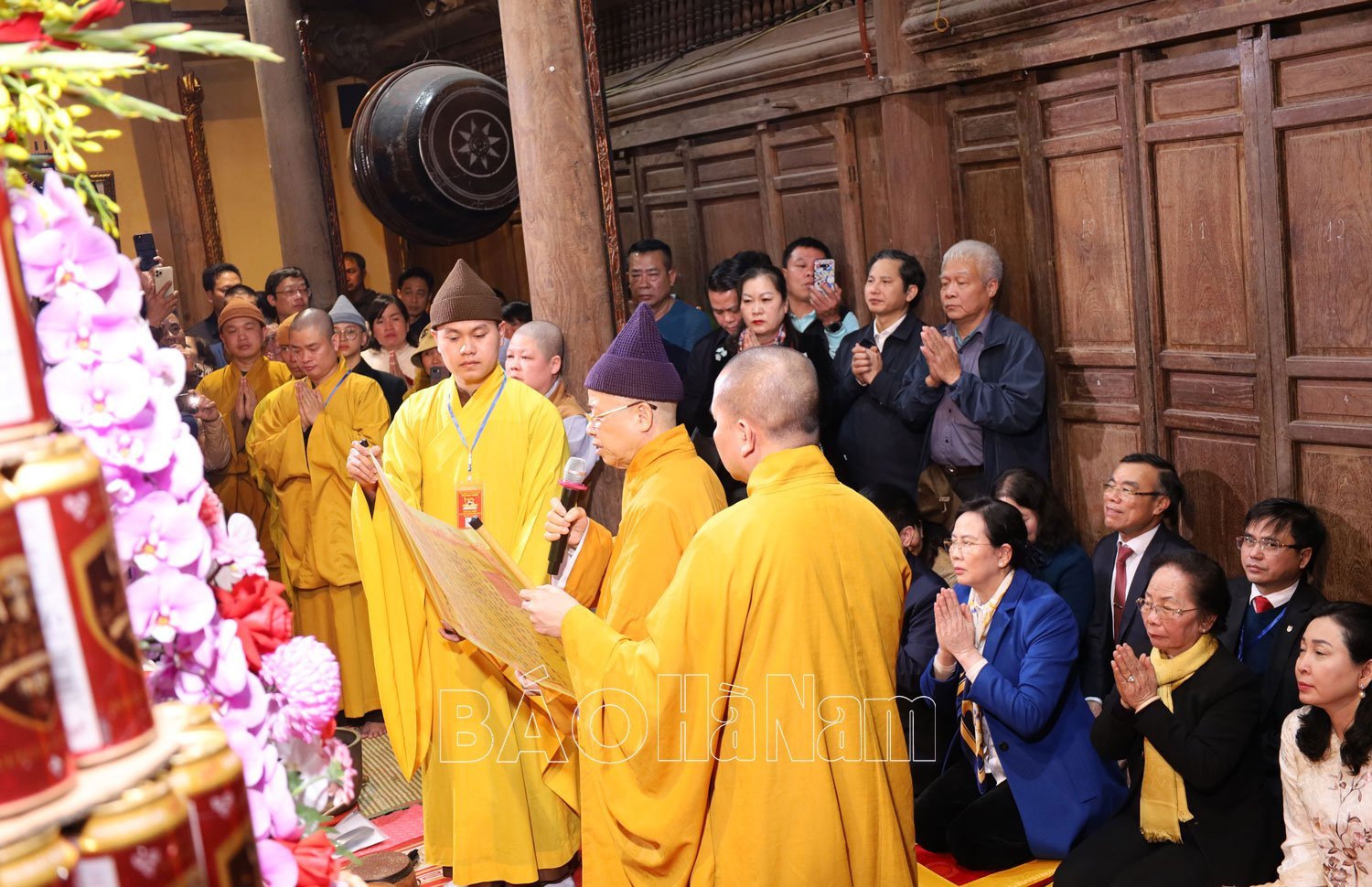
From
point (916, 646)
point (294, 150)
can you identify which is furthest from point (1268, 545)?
point (294, 150)

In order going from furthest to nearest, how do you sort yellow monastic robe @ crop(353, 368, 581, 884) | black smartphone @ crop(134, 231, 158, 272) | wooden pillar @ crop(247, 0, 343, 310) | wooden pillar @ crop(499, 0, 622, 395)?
wooden pillar @ crop(247, 0, 343, 310) → wooden pillar @ crop(499, 0, 622, 395) → black smartphone @ crop(134, 231, 158, 272) → yellow monastic robe @ crop(353, 368, 581, 884)

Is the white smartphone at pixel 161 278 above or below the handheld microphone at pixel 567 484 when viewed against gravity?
above

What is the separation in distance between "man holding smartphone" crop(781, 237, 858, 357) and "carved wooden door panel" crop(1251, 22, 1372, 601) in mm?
1979

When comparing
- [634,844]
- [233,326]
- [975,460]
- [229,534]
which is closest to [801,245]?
[975,460]

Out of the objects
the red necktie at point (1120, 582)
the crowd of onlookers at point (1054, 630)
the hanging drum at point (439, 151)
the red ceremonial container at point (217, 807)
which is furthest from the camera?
the hanging drum at point (439, 151)

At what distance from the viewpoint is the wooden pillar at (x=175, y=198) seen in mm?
10453

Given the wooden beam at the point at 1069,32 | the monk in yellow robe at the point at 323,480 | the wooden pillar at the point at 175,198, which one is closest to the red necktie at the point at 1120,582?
the wooden beam at the point at 1069,32

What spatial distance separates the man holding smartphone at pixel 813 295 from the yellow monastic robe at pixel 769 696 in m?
3.02

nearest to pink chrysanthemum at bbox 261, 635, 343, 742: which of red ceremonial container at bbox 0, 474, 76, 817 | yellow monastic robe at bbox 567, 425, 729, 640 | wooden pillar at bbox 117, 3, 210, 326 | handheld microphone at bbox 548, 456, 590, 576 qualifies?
red ceremonial container at bbox 0, 474, 76, 817

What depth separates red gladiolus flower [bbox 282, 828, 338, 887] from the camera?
143 cm

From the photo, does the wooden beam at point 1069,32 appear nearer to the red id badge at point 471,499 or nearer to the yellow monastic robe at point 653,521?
the yellow monastic robe at point 653,521

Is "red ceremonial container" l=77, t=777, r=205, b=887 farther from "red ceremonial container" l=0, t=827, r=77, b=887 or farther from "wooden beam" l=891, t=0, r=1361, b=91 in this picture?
"wooden beam" l=891, t=0, r=1361, b=91

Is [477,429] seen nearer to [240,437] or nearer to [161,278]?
[161,278]

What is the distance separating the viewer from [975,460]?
5348 mm
